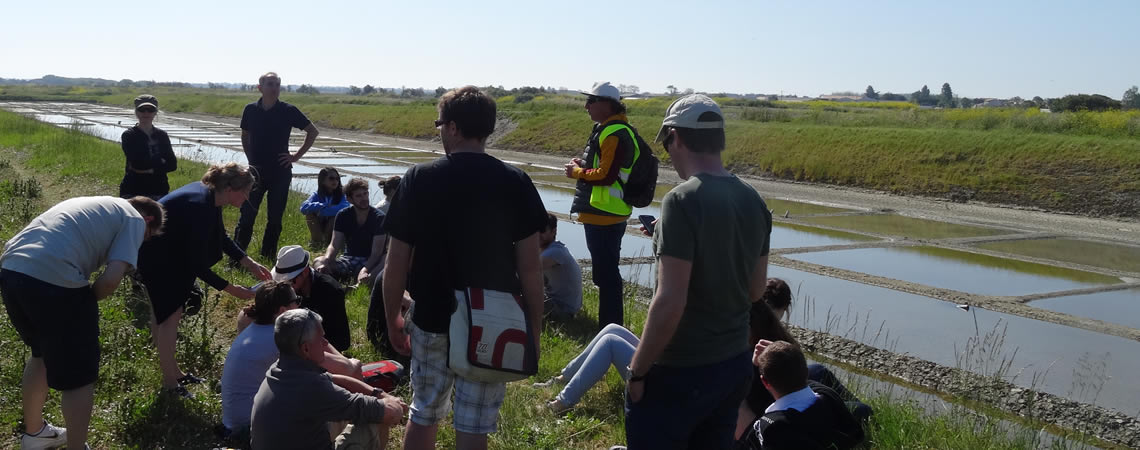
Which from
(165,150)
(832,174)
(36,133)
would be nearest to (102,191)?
(165,150)

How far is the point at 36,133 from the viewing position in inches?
994

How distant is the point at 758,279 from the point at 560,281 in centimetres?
408

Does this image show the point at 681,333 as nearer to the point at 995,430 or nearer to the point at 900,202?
the point at 995,430

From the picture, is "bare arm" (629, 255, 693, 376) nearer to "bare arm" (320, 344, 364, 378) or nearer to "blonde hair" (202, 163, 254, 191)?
"bare arm" (320, 344, 364, 378)

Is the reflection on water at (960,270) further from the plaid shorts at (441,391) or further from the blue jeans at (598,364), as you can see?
the plaid shorts at (441,391)

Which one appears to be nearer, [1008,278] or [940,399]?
[940,399]

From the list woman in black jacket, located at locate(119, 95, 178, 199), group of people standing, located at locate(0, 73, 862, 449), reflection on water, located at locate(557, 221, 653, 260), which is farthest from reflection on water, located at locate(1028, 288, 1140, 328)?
woman in black jacket, located at locate(119, 95, 178, 199)

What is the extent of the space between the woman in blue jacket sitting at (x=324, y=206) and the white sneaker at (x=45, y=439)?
5075mm

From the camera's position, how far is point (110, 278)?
4.05 m

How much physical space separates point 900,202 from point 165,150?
1588 cm

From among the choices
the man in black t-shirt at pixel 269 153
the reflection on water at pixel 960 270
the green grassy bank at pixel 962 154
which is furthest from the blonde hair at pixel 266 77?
the green grassy bank at pixel 962 154

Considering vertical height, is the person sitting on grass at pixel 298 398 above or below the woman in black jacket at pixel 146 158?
below

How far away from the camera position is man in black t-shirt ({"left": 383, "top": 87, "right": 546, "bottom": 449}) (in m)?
3.30

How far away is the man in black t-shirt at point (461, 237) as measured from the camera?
3297 millimetres
